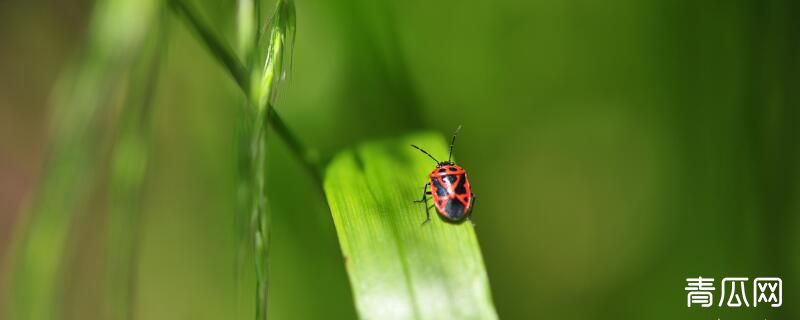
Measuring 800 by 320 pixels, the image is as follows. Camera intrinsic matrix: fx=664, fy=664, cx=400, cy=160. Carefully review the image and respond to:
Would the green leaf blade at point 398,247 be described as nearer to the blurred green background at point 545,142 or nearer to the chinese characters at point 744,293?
the blurred green background at point 545,142

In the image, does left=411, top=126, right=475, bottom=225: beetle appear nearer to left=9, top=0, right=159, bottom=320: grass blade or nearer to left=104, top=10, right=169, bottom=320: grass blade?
left=104, top=10, right=169, bottom=320: grass blade

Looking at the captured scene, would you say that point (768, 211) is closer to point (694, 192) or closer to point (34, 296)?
point (694, 192)

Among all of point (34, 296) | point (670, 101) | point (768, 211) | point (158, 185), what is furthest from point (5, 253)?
point (768, 211)

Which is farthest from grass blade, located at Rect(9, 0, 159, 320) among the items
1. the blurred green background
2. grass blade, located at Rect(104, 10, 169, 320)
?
the blurred green background

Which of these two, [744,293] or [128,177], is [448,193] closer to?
[128,177]

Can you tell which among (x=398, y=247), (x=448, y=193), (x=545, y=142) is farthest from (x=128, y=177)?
(x=545, y=142)

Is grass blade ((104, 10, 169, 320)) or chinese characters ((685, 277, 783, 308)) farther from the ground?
grass blade ((104, 10, 169, 320))

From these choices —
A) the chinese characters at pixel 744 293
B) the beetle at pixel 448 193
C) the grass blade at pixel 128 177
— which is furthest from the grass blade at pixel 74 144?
the chinese characters at pixel 744 293
